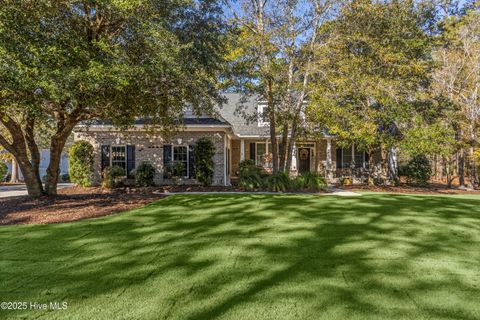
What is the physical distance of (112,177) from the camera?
587 inches

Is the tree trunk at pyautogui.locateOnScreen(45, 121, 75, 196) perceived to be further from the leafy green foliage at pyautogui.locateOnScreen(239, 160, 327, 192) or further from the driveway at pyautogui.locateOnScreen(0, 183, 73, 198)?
the leafy green foliage at pyautogui.locateOnScreen(239, 160, 327, 192)

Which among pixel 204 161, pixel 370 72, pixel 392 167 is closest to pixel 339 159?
pixel 392 167

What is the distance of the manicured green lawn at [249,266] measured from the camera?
311cm

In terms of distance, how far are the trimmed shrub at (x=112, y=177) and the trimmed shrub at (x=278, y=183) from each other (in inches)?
288

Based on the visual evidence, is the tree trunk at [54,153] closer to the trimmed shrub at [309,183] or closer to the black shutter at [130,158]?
the black shutter at [130,158]

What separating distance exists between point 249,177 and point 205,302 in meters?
10.4

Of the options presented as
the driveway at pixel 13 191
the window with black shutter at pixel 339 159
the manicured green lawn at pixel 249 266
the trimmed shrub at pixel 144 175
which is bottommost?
the manicured green lawn at pixel 249 266

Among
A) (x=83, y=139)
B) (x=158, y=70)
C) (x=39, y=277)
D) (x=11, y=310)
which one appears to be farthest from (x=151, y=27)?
(x=83, y=139)

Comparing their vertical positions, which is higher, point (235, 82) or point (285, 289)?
point (235, 82)

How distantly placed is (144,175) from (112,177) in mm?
1471

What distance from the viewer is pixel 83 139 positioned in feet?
53.5

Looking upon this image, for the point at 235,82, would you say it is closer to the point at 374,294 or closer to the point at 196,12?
the point at 196,12

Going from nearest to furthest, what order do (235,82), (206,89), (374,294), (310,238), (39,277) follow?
(374,294) → (39,277) → (310,238) → (206,89) → (235,82)

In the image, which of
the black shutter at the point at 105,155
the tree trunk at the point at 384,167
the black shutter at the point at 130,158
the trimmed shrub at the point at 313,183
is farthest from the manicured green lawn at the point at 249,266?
the tree trunk at the point at 384,167
